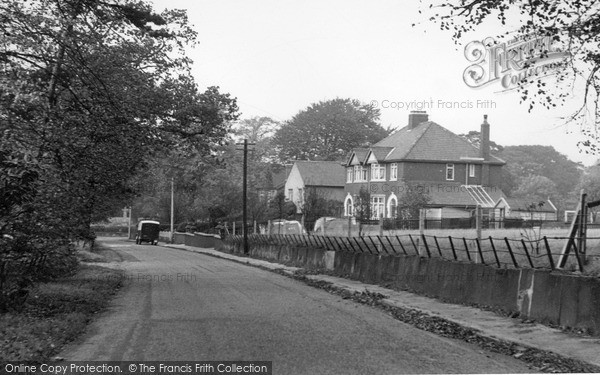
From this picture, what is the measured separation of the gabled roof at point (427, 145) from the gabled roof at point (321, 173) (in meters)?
5.75

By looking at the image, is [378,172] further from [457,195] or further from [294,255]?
[294,255]

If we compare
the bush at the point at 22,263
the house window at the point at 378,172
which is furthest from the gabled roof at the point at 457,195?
the bush at the point at 22,263

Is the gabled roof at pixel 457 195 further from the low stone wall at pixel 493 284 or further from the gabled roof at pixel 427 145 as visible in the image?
the low stone wall at pixel 493 284

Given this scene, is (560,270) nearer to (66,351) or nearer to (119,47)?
(66,351)

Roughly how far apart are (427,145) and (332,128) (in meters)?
8.22

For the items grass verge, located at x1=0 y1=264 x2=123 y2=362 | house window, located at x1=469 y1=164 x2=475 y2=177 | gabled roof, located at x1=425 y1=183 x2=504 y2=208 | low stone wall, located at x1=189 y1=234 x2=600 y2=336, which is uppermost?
house window, located at x1=469 y1=164 x2=475 y2=177

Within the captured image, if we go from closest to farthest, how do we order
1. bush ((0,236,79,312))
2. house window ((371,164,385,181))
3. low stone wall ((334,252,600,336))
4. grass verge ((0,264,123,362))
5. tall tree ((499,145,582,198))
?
1. grass verge ((0,264,123,362))
2. low stone wall ((334,252,600,336))
3. bush ((0,236,79,312))
4. house window ((371,164,385,181))
5. tall tree ((499,145,582,198))

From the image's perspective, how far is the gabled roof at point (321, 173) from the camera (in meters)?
56.5

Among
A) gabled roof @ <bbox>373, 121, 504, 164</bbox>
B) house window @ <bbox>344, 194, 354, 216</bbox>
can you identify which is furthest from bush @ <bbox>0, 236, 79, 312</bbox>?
house window @ <bbox>344, 194, 354, 216</bbox>

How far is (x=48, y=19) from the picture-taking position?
15305 mm

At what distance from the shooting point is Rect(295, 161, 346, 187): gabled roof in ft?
185

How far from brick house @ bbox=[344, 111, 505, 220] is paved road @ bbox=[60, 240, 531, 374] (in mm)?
31408

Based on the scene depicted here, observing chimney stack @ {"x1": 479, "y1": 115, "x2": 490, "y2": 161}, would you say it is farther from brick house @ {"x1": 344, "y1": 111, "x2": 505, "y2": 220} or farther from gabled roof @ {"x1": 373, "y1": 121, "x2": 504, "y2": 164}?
gabled roof @ {"x1": 373, "y1": 121, "x2": 504, "y2": 164}

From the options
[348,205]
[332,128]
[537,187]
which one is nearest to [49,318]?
[332,128]
